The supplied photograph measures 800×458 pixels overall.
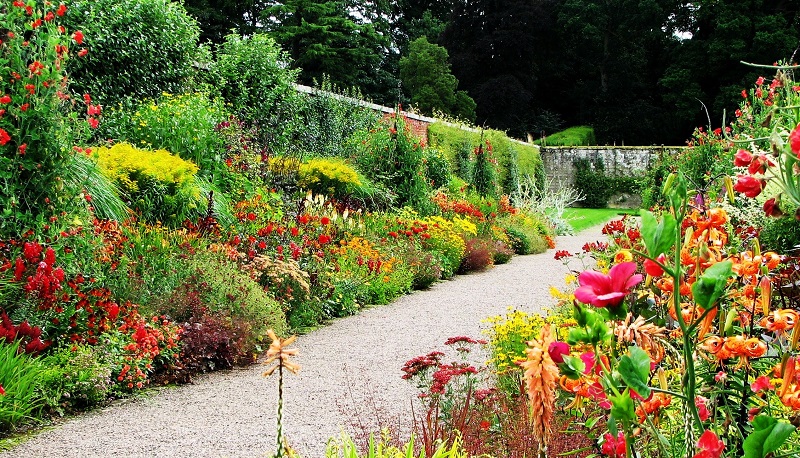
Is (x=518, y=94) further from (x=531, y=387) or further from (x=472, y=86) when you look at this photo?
(x=531, y=387)

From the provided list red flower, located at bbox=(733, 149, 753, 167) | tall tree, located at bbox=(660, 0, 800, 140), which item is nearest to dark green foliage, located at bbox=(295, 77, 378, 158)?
red flower, located at bbox=(733, 149, 753, 167)

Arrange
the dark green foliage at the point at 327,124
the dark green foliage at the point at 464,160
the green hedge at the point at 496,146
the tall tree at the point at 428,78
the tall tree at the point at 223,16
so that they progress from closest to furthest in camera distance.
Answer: the dark green foliage at the point at 327,124, the dark green foliage at the point at 464,160, the green hedge at the point at 496,146, the tall tree at the point at 223,16, the tall tree at the point at 428,78

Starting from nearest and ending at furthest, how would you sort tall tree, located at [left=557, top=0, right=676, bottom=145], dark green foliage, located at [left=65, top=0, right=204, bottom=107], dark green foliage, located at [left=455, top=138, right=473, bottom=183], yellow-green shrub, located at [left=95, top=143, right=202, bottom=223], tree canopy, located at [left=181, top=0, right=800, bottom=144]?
yellow-green shrub, located at [left=95, top=143, right=202, bottom=223], dark green foliage, located at [left=65, top=0, right=204, bottom=107], dark green foliage, located at [left=455, top=138, right=473, bottom=183], tree canopy, located at [left=181, top=0, right=800, bottom=144], tall tree, located at [left=557, top=0, right=676, bottom=145]

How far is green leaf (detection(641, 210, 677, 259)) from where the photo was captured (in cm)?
91

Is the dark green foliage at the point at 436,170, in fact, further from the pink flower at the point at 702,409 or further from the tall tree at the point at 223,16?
the tall tree at the point at 223,16

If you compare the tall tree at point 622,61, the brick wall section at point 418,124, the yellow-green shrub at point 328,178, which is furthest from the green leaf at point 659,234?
the tall tree at point 622,61

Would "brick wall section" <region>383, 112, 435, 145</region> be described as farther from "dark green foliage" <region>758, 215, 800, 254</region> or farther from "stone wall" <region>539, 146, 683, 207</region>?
"stone wall" <region>539, 146, 683, 207</region>

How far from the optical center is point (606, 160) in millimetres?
25875

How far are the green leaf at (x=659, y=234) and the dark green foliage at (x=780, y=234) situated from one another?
4.10 meters

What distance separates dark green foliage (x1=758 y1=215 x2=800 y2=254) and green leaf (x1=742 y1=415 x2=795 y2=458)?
4.07 metres

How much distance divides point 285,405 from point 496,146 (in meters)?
15.1

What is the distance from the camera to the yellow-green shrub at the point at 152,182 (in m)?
6.32

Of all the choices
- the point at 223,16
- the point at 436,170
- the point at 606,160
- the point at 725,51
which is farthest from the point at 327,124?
the point at 725,51

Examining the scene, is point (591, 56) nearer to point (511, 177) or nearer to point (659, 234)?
point (511, 177)
